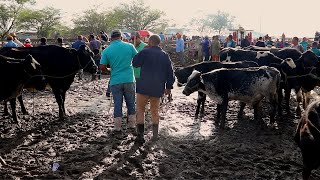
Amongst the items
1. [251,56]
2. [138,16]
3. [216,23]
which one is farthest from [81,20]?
[216,23]

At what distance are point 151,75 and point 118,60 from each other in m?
0.79

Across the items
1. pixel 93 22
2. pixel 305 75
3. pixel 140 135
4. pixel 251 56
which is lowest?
pixel 140 135

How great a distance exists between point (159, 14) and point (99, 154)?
160ft

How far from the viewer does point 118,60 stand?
692cm


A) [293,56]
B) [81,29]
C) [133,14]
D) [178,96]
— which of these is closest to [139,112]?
[178,96]

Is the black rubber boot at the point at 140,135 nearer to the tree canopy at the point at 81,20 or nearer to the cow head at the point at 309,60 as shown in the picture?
the cow head at the point at 309,60

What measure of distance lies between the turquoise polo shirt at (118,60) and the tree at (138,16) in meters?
45.1

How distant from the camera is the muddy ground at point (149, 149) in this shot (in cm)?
532

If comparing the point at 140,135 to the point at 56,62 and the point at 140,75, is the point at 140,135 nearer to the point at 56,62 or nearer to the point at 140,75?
the point at 140,75

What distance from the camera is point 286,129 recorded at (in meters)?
7.95

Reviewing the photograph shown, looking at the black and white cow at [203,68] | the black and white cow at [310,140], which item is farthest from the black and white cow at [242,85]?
the black and white cow at [310,140]

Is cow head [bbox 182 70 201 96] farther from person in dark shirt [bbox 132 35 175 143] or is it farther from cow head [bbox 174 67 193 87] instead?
cow head [bbox 174 67 193 87]

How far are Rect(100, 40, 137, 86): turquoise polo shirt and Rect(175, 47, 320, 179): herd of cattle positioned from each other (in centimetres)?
177

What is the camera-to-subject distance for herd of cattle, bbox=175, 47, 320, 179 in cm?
430
